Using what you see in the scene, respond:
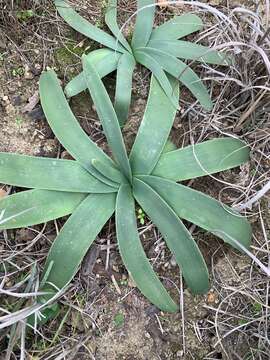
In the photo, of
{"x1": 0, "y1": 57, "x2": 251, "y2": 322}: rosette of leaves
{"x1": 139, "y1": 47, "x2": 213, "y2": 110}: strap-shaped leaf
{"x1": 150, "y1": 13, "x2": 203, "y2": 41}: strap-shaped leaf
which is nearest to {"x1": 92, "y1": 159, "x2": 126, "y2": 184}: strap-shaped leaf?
{"x1": 0, "y1": 57, "x2": 251, "y2": 322}: rosette of leaves

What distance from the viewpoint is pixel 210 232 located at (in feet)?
5.31

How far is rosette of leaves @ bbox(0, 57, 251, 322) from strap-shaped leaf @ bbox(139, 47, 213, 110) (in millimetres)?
128

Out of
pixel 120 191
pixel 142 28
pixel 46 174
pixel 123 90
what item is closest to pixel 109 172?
pixel 120 191

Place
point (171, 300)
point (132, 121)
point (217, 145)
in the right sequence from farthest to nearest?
1. point (132, 121)
2. point (217, 145)
3. point (171, 300)

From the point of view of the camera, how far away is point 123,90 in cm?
167

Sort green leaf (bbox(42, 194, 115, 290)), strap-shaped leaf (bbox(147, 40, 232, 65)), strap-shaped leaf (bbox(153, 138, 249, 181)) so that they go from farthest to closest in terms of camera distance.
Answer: strap-shaped leaf (bbox(147, 40, 232, 65)) → strap-shaped leaf (bbox(153, 138, 249, 181)) → green leaf (bbox(42, 194, 115, 290))

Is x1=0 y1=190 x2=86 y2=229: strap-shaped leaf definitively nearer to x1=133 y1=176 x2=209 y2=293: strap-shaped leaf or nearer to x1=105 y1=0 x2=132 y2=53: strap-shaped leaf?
x1=133 y1=176 x2=209 y2=293: strap-shaped leaf

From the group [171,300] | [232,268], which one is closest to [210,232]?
[232,268]

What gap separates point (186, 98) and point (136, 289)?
722mm

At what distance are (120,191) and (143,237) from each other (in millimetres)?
182

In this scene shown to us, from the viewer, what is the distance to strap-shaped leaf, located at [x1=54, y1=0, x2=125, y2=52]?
1739 mm

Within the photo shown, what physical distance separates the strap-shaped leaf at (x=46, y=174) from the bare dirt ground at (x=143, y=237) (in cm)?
8

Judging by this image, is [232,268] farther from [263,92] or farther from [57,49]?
[57,49]

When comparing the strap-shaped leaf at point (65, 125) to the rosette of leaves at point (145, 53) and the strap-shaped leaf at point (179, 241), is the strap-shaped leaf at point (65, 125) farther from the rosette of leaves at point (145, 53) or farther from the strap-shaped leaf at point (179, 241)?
the strap-shaped leaf at point (179, 241)
